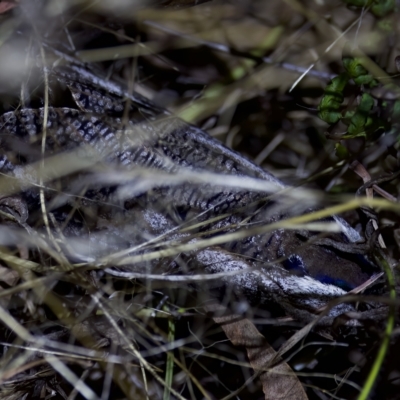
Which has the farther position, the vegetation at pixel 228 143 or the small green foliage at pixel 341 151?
the small green foliage at pixel 341 151

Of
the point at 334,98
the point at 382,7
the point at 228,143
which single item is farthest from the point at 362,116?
the point at 228,143

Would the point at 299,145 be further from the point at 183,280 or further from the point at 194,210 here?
the point at 183,280

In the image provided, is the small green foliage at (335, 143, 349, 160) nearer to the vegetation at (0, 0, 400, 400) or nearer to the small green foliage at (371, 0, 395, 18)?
the vegetation at (0, 0, 400, 400)

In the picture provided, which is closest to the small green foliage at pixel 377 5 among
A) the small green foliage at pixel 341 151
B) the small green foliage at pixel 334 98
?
the small green foliage at pixel 334 98

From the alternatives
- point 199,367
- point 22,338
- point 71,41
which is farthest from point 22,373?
point 71,41

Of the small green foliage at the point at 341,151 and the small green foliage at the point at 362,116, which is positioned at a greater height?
the small green foliage at the point at 362,116

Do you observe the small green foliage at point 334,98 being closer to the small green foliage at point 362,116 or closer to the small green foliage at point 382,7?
the small green foliage at point 362,116

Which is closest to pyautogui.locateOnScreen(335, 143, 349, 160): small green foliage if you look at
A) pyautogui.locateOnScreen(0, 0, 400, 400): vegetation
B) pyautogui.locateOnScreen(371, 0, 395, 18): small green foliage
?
pyautogui.locateOnScreen(0, 0, 400, 400): vegetation

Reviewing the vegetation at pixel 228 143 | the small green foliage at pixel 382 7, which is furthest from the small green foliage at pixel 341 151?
the small green foliage at pixel 382 7
